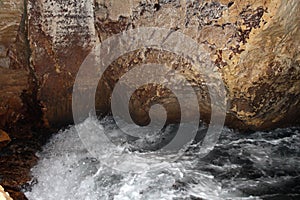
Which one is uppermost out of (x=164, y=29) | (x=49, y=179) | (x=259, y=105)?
(x=164, y=29)

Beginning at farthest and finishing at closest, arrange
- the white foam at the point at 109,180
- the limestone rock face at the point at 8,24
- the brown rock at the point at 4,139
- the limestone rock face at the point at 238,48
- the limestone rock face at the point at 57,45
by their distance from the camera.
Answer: the brown rock at the point at 4,139 → the limestone rock face at the point at 57,45 → the limestone rock face at the point at 8,24 → the limestone rock face at the point at 238,48 → the white foam at the point at 109,180

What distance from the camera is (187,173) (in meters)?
3.79

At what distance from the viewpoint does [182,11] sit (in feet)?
12.8

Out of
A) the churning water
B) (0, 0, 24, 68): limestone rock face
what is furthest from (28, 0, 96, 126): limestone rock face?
the churning water

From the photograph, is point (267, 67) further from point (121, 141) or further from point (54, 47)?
point (54, 47)

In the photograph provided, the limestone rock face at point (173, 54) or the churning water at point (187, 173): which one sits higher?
the limestone rock face at point (173, 54)

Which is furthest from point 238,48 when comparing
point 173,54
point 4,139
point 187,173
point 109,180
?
point 4,139

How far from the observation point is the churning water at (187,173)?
3.50 meters

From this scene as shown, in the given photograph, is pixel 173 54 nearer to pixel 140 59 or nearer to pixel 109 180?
pixel 140 59

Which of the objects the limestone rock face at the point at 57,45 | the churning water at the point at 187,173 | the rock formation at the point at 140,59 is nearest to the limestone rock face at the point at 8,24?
the rock formation at the point at 140,59


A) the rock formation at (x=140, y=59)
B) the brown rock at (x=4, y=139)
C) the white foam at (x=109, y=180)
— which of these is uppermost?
the rock formation at (x=140, y=59)

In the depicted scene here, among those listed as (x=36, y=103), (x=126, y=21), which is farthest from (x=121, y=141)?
(x=126, y=21)

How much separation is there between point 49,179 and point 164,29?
2029 millimetres

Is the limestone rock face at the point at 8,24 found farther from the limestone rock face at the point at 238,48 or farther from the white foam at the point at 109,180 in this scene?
the white foam at the point at 109,180
